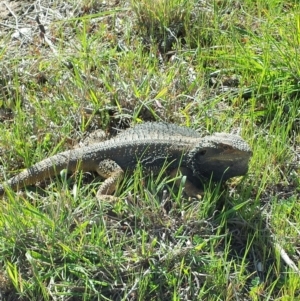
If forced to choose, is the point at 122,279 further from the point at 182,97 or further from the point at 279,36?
the point at 279,36

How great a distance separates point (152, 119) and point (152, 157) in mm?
577

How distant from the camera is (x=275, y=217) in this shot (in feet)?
12.9

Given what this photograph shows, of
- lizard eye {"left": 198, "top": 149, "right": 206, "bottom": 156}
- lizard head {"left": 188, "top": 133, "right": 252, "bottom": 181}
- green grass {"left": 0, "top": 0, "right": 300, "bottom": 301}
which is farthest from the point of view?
lizard eye {"left": 198, "top": 149, "right": 206, "bottom": 156}

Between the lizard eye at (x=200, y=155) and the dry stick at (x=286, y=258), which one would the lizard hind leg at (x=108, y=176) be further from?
the dry stick at (x=286, y=258)

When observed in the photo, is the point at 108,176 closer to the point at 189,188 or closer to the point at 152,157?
the point at 152,157

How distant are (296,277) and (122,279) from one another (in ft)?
2.99

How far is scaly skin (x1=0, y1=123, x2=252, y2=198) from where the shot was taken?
406cm

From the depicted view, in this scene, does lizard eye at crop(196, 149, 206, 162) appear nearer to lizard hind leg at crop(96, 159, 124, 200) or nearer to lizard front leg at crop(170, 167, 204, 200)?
lizard front leg at crop(170, 167, 204, 200)

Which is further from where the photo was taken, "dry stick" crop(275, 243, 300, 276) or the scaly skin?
the scaly skin

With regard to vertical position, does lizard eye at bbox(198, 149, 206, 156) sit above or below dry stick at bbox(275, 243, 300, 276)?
above

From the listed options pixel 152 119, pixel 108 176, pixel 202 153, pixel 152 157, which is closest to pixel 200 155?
pixel 202 153

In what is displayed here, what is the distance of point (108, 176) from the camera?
13.9 feet

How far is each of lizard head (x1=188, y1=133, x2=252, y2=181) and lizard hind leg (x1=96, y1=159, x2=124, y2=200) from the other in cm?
45

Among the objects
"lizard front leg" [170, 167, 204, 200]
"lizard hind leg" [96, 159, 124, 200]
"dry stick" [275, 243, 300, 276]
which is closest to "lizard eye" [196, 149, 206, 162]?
"lizard front leg" [170, 167, 204, 200]
